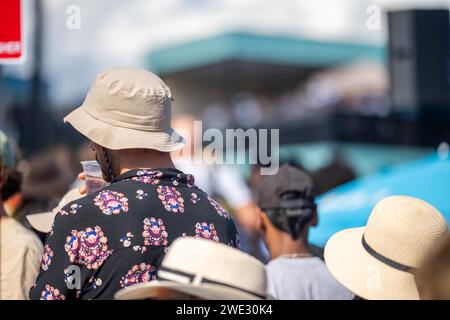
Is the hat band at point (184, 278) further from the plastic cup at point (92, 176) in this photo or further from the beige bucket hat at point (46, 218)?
the beige bucket hat at point (46, 218)

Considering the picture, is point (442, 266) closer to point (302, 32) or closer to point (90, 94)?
point (90, 94)

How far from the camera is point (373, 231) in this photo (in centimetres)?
288

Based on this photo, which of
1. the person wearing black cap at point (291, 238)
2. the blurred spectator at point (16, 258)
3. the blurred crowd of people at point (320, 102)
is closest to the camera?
the blurred spectator at point (16, 258)

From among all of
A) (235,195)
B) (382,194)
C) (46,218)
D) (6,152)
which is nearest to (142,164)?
(46,218)

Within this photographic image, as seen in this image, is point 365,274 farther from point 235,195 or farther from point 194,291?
point 235,195

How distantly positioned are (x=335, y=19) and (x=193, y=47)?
4146 millimetres

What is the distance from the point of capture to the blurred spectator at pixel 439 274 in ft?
6.16

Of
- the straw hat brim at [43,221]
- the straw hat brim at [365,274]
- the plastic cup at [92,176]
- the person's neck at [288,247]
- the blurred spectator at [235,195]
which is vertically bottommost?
the blurred spectator at [235,195]

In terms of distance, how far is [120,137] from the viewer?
2.58 meters

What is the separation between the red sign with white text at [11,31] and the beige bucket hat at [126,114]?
100cm

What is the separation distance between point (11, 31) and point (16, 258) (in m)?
0.89

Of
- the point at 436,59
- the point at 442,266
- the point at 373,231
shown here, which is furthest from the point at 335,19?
the point at 442,266

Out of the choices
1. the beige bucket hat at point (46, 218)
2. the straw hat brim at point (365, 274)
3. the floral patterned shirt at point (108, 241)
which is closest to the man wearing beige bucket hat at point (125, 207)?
the floral patterned shirt at point (108, 241)

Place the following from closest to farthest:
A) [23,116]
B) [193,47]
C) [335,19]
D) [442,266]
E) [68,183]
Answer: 1. [442,266]
2. [68,183]
3. [23,116]
4. [335,19]
5. [193,47]
